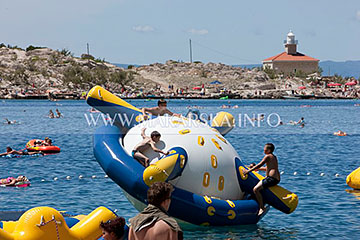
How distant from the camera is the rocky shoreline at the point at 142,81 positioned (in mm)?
117500

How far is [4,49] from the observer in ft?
454

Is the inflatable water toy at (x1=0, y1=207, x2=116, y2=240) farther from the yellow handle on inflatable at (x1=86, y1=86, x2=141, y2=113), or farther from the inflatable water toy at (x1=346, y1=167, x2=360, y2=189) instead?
the inflatable water toy at (x1=346, y1=167, x2=360, y2=189)

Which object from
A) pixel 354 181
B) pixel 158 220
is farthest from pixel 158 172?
pixel 354 181

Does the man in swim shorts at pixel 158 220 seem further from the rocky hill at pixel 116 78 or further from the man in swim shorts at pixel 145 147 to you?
the rocky hill at pixel 116 78

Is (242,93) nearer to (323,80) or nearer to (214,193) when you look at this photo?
(323,80)

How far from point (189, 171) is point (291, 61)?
148401mm

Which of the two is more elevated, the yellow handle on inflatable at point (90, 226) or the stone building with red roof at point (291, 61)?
the stone building with red roof at point (291, 61)

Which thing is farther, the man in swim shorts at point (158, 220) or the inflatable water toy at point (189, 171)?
the inflatable water toy at point (189, 171)

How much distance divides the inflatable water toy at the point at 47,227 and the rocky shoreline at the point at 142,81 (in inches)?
3944

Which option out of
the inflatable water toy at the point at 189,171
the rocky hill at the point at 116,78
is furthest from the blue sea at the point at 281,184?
the rocky hill at the point at 116,78

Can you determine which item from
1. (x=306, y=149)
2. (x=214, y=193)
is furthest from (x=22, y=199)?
(x=306, y=149)

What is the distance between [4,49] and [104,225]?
141m

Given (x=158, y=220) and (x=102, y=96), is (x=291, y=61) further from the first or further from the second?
(x=158, y=220)

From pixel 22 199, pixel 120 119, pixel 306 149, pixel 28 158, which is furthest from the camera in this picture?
pixel 306 149
